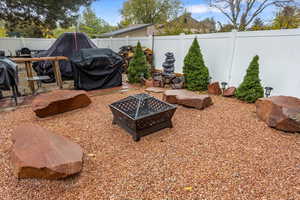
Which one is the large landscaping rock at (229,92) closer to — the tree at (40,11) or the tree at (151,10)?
the tree at (40,11)

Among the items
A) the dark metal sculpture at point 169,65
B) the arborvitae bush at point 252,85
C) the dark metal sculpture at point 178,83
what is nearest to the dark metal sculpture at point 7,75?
the dark metal sculpture at point 169,65

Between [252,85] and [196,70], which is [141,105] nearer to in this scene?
[196,70]

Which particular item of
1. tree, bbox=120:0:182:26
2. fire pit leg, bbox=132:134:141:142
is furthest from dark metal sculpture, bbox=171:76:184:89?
tree, bbox=120:0:182:26

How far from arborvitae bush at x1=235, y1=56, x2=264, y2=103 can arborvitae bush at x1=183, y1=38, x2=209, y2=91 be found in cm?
124

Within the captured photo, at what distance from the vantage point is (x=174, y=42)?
21.6 feet

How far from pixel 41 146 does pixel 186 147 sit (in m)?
1.96

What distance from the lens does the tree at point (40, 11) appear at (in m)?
8.82

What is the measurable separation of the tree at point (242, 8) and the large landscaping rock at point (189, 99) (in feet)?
39.1

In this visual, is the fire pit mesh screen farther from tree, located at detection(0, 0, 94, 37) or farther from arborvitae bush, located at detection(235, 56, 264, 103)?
tree, located at detection(0, 0, 94, 37)

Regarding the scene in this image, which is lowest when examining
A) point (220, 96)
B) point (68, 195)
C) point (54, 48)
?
point (68, 195)

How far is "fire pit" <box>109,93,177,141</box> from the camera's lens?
2.68 m

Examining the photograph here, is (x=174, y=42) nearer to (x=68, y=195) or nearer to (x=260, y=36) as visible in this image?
(x=260, y=36)

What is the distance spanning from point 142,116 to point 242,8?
15.6 meters

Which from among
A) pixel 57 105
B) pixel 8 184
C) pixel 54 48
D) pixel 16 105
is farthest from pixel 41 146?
pixel 54 48
